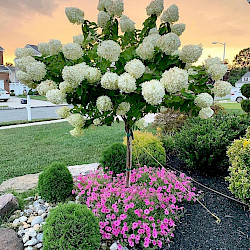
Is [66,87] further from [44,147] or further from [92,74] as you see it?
[44,147]

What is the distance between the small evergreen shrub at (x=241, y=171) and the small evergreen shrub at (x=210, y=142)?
58 cm

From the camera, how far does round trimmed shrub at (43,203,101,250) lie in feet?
6.20

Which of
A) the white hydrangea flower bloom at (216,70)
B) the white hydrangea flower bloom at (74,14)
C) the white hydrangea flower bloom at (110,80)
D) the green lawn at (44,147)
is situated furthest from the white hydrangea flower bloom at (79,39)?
the green lawn at (44,147)

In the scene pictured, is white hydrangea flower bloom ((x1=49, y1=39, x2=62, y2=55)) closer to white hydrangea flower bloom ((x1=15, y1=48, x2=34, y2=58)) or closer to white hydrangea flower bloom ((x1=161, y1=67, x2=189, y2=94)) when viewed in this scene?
white hydrangea flower bloom ((x1=15, y1=48, x2=34, y2=58))

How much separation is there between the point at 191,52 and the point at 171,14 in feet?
1.62

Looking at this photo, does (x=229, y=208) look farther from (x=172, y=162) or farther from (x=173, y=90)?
(x=173, y=90)

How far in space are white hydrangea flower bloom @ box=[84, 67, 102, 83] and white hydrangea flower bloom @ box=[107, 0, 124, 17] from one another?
713mm

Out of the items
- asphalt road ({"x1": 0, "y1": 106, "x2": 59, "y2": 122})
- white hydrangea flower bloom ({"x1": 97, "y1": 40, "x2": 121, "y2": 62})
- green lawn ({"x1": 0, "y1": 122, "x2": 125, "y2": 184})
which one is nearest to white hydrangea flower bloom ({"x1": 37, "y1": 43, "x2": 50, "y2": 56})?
white hydrangea flower bloom ({"x1": 97, "y1": 40, "x2": 121, "y2": 62})

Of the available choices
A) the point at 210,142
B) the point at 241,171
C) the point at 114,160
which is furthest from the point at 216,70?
the point at 114,160

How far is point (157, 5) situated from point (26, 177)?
10.5 feet

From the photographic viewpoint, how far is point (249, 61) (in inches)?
2279

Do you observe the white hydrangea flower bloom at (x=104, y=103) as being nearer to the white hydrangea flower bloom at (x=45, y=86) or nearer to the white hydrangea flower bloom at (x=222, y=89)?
the white hydrangea flower bloom at (x=45, y=86)

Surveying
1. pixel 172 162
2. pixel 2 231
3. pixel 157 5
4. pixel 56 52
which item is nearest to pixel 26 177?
pixel 2 231

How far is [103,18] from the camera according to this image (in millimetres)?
2215
